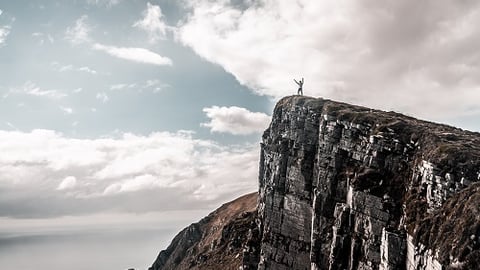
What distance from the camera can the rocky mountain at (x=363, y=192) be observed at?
69.1 meters

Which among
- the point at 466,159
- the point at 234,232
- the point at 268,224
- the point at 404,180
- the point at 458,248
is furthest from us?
the point at 234,232

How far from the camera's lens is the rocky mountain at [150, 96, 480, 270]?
69.1m

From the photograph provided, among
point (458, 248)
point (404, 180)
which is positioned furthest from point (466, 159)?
point (458, 248)

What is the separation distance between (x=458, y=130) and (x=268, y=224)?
174 ft

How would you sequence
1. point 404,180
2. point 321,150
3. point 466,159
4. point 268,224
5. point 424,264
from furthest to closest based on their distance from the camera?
point 268,224
point 321,150
point 404,180
point 466,159
point 424,264

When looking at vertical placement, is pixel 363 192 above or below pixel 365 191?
below

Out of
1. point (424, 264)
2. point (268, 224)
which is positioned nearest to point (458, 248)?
point (424, 264)

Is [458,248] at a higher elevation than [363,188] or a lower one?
lower

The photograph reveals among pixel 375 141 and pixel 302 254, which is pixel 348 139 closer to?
pixel 375 141

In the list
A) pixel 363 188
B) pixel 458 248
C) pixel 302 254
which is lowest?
pixel 302 254

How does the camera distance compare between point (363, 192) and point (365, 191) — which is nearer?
point (365, 191)

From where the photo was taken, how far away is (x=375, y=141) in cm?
9569

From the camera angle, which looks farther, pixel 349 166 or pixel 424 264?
pixel 349 166

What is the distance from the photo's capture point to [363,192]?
92.1 meters
